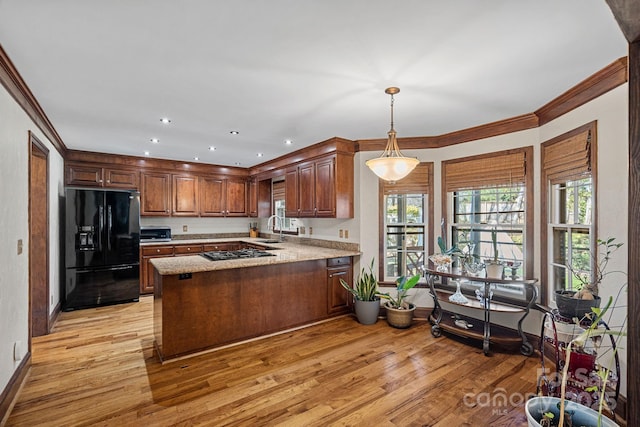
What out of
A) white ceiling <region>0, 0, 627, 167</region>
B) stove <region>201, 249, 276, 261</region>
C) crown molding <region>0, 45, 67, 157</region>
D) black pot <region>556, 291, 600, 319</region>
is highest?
white ceiling <region>0, 0, 627, 167</region>

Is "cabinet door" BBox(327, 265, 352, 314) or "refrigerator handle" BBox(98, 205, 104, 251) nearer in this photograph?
"cabinet door" BBox(327, 265, 352, 314)

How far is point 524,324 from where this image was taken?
10.8 ft

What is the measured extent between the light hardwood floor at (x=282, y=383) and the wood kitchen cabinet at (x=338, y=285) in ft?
1.84

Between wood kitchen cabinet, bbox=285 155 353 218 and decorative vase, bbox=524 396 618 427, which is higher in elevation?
wood kitchen cabinet, bbox=285 155 353 218

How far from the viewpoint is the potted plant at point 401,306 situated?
143 inches

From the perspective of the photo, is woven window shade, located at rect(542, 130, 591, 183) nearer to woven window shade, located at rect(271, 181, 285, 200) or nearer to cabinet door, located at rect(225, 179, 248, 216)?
woven window shade, located at rect(271, 181, 285, 200)

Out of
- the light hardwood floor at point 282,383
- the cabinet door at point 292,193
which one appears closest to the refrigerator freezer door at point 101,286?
the light hardwood floor at point 282,383

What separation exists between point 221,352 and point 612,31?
12.5ft

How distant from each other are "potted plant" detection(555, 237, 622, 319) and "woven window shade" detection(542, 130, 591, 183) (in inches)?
25.6

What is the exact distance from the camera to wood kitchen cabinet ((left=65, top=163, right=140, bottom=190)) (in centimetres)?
478

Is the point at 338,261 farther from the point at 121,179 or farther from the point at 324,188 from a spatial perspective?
the point at 121,179

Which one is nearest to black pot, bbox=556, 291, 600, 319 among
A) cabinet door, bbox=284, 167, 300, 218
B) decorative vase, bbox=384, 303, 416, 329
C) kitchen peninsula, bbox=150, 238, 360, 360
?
decorative vase, bbox=384, 303, 416, 329

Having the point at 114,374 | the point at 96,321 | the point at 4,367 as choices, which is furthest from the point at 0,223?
the point at 96,321

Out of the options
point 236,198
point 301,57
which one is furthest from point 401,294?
point 236,198
